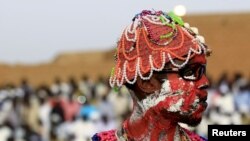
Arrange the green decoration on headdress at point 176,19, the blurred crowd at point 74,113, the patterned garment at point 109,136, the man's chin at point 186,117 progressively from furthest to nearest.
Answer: the blurred crowd at point 74,113, the patterned garment at point 109,136, the green decoration on headdress at point 176,19, the man's chin at point 186,117

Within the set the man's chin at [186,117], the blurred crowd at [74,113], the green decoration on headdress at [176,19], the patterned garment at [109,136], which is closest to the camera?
the man's chin at [186,117]

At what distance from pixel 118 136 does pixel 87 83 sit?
90.2ft

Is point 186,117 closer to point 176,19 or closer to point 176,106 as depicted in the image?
point 176,106

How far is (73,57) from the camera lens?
65188 millimetres

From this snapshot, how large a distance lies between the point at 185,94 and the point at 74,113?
15.0 meters

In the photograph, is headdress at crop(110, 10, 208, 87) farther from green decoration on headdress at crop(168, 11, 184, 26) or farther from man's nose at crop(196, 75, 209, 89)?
man's nose at crop(196, 75, 209, 89)

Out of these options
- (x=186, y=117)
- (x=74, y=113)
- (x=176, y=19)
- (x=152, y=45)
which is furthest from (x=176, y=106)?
(x=74, y=113)

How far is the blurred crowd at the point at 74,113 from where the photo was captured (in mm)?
16578

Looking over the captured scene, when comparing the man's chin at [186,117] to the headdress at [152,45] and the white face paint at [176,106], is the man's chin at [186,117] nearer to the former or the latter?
the white face paint at [176,106]

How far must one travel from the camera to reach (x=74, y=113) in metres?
18.9

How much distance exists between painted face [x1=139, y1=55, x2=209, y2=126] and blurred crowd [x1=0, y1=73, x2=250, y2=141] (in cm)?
1114

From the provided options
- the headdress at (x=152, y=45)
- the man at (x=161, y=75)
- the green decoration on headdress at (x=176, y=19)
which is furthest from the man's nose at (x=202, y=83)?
the green decoration on headdress at (x=176, y=19)

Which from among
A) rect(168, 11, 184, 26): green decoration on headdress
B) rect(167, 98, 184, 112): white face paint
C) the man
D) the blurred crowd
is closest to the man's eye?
the man

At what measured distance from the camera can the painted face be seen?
155 inches
